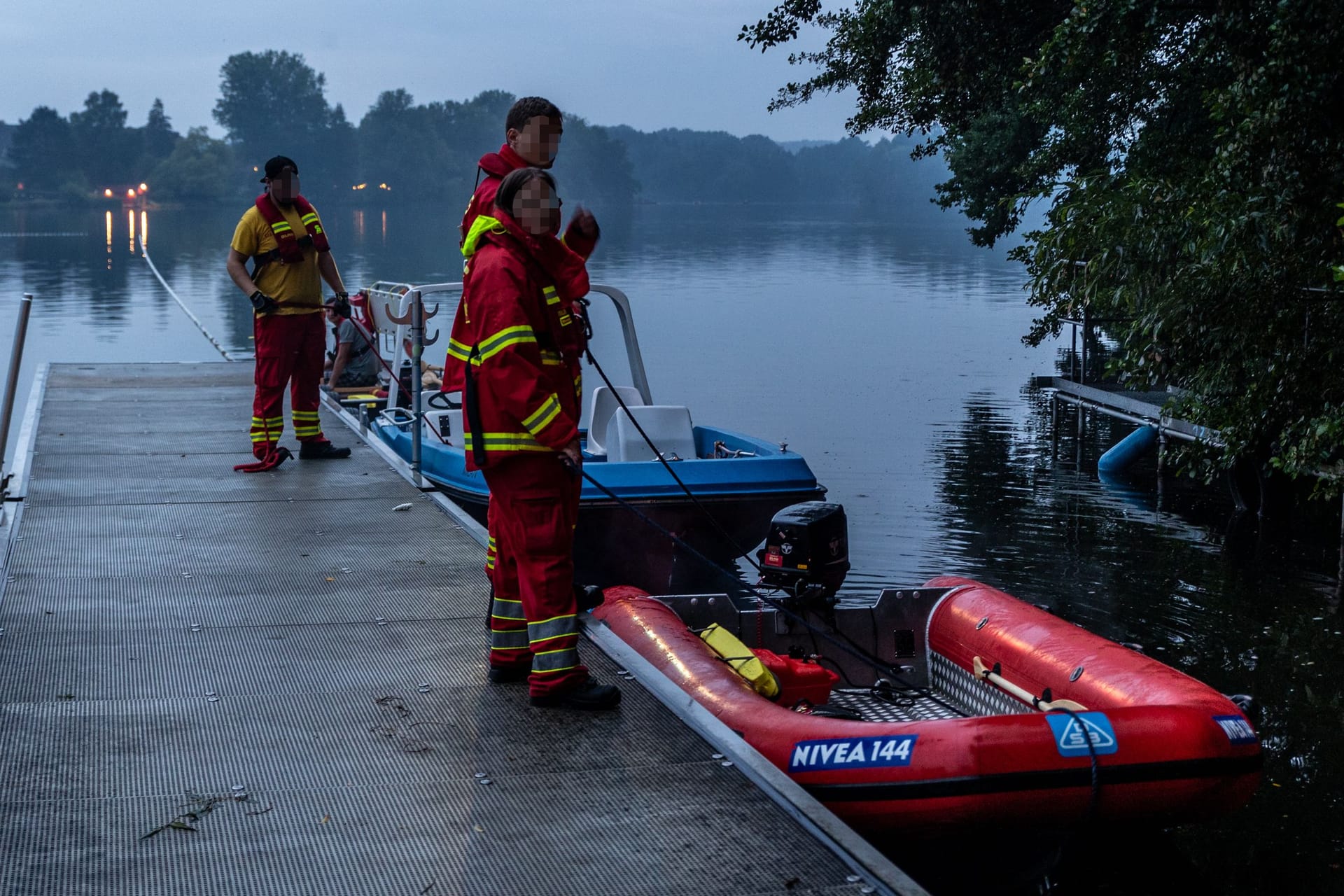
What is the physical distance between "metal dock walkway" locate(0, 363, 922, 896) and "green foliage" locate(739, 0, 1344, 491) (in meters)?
5.19

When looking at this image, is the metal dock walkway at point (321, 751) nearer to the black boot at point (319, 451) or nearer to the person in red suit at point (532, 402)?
the person in red suit at point (532, 402)

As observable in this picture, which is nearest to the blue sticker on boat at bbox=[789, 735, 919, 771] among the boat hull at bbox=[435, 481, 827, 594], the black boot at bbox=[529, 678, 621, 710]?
the black boot at bbox=[529, 678, 621, 710]

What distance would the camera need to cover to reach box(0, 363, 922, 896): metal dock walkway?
3436 millimetres

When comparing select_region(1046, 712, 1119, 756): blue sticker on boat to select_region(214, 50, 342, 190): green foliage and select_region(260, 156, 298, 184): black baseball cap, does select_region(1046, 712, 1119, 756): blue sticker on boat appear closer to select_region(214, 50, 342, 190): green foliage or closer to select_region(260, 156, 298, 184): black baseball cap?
select_region(260, 156, 298, 184): black baseball cap

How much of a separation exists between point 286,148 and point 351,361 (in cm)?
16501

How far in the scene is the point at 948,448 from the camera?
53.4 ft

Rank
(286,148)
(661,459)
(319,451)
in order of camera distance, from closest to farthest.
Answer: (661,459), (319,451), (286,148)

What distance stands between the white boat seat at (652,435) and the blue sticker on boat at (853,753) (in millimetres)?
4937

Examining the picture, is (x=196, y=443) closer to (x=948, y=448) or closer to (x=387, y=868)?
(x=387, y=868)

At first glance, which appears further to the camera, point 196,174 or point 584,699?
point 196,174

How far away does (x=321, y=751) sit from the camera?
4.20m

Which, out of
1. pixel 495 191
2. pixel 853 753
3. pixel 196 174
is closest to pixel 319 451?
pixel 495 191

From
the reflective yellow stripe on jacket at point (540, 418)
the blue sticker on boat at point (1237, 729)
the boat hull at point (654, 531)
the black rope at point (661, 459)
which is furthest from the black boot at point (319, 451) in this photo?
the blue sticker on boat at point (1237, 729)

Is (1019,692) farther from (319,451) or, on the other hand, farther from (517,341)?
(319,451)
